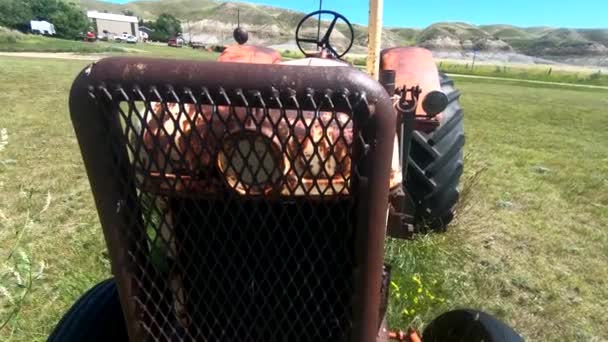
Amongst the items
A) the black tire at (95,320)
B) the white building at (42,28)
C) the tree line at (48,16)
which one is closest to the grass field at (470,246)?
the black tire at (95,320)

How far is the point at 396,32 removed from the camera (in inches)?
5315

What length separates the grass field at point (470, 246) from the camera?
2641 millimetres

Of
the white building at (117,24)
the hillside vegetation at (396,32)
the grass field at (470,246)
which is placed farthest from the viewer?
the white building at (117,24)

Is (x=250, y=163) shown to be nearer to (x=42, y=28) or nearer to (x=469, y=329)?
(x=469, y=329)

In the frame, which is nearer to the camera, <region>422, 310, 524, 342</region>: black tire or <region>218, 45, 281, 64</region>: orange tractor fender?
<region>218, 45, 281, 64</region>: orange tractor fender

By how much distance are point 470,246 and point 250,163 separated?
2885mm

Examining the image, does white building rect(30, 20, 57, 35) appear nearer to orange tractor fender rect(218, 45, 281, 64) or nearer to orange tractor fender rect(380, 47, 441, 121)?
orange tractor fender rect(380, 47, 441, 121)

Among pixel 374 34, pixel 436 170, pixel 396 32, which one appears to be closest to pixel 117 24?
pixel 396 32

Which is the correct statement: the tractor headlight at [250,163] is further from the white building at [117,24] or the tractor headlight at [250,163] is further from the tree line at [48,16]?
the white building at [117,24]

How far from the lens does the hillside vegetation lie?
3180 inches

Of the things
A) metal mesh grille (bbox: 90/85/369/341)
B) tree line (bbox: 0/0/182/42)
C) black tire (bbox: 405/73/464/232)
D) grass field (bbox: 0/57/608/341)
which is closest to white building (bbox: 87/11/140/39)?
tree line (bbox: 0/0/182/42)

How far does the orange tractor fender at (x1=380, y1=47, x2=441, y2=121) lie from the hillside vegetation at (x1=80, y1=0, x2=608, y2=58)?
43.1 m

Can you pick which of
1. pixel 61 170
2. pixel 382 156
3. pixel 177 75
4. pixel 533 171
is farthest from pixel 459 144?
Answer: pixel 61 170

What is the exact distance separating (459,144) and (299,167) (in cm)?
214
